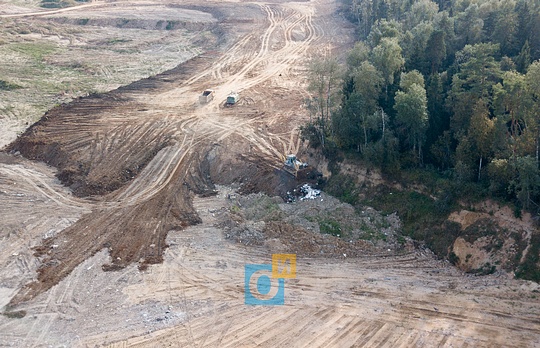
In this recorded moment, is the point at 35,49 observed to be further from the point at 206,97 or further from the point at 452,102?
the point at 452,102

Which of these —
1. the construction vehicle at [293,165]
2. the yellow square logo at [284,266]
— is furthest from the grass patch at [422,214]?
the yellow square logo at [284,266]

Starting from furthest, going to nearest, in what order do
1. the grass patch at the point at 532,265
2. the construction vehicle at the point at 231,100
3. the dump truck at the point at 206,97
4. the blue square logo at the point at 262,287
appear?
1. the dump truck at the point at 206,97
2. the construction vehicle at the point at 231,100
3. the blue square logo at the point at 262,287
4. the grass patch at the point at 532,265

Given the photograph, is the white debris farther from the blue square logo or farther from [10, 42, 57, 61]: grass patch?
[10, 42, 57, 61]: grass patch

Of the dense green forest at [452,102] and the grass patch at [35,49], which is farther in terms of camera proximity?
the grass patch at [35,49]

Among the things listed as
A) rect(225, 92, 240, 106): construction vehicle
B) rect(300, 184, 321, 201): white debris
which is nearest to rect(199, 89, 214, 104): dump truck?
rect(225, 92, 240, 106): construction vehicle

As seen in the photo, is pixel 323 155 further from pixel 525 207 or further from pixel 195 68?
pixel 195 68

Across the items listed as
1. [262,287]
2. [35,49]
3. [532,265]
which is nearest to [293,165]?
[262,287]

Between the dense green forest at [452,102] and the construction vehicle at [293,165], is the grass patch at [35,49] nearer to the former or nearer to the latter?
the construction vehicle at [293,165]
